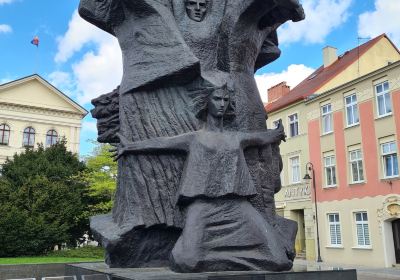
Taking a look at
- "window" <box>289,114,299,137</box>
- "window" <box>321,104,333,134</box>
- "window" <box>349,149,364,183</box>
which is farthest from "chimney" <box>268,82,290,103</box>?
"window" <box>349,149,364,183</box>

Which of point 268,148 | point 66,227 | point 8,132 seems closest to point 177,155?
point 268,148

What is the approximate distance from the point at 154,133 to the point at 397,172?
20.3 meters

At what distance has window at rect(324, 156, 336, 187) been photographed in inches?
1037

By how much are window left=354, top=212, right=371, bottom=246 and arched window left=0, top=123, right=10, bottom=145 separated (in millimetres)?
32457

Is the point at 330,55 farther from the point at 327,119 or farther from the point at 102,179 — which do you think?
the point at 102,179

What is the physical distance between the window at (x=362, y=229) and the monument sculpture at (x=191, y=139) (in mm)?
20248

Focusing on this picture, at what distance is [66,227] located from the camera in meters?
25.9

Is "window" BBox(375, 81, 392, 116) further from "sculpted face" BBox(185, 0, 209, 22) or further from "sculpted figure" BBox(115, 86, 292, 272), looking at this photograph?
"sculpted figure" BBox(115, 86, 292, 272)

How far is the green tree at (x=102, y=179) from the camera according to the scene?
90.5ft

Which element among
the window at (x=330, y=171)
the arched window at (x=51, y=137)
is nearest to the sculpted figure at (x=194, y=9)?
the window at (x=330, y=171)

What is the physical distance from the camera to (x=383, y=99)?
2327cm

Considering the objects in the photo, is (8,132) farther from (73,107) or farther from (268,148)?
(268,148)

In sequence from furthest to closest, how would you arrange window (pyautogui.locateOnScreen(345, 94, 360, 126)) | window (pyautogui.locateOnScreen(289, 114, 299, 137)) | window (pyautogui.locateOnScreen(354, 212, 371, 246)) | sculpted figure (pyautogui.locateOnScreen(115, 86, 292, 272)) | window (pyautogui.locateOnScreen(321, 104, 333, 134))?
window (pyautogui.locateOnScreen(289, 114, 299, 137))
window (pyautogui.locateOnScreen(321, 104, 333, 134))
window (pyautogui.locateOnScreen(345, 94, 360, 126))
window (pyautogui.locateOnScreen(354, 212, 371, 246))
sculpted figure (pyautogui.locateOnScreen(115, 86, 292, 272))

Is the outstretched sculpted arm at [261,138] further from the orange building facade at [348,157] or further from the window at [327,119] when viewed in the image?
the window at [327,119]
